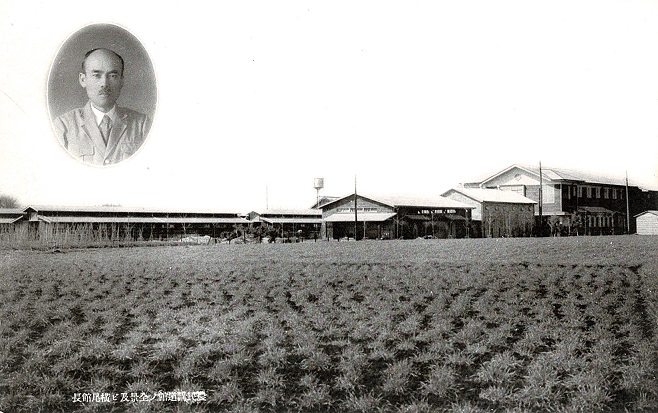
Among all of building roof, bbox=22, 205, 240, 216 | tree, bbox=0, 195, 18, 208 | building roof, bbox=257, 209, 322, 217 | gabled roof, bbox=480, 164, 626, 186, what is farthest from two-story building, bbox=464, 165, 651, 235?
tree, bbox=0, 195, 18, 208

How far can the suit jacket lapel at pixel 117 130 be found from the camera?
6.72 metres

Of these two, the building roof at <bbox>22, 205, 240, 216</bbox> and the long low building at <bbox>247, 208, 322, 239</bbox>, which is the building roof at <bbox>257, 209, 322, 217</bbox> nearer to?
the long low building at <bbox>247, 208, 322, 239</bbox>

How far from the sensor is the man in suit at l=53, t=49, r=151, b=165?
→ 21.5 ft

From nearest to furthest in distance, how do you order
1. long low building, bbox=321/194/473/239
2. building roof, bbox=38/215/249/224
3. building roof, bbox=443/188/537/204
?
building roof, bbox=38/215/249/224 → long low building, bbox=321/194/473/239 → building roof, bbox=443/188/537/204

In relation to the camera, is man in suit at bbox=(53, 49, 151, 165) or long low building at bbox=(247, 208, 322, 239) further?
long low building at bbox=(247, 208, 322, 239)

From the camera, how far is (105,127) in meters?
6.66

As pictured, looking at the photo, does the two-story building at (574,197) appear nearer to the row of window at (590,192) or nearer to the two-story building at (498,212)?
the row of window at (590,192)

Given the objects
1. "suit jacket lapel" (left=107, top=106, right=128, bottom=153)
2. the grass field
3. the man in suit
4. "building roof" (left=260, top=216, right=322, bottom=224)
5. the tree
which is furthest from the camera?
"building roof" (left=260, top=216, right=322, bottom=224)

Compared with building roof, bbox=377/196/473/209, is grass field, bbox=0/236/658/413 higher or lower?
lower

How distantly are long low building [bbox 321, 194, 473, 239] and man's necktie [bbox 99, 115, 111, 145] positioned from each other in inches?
951

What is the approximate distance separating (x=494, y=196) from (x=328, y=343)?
103 ft

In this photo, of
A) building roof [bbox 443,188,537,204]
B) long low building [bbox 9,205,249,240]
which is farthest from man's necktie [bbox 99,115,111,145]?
building roof [bbox 443,188,537,204]

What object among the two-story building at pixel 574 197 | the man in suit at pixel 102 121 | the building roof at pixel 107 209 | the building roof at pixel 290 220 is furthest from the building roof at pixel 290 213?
the man in suit at pixel 102 121

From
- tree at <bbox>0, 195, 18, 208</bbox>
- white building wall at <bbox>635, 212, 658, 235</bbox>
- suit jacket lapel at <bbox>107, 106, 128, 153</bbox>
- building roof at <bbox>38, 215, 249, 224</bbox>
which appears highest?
suit jacket lapel at <bbox>107, 106, 128, 153</bbox>
